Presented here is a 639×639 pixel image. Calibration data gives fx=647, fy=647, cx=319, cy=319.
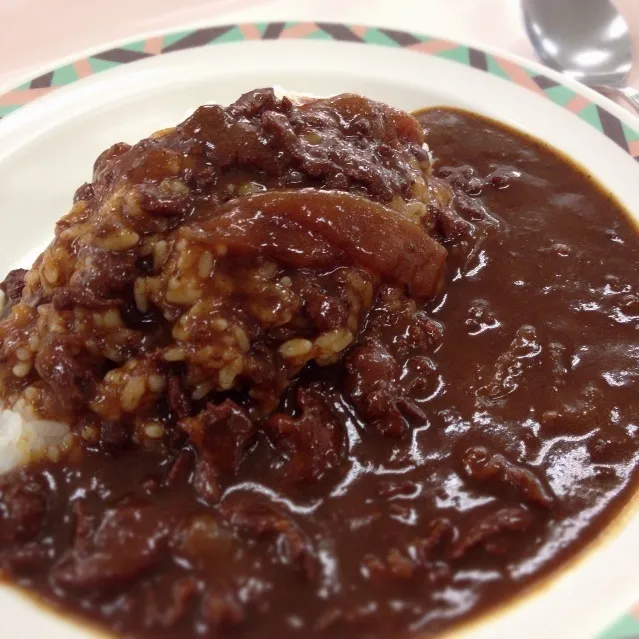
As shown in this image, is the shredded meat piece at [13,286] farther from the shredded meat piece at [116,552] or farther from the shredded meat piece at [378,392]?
the shredded meat piece at [378,392]

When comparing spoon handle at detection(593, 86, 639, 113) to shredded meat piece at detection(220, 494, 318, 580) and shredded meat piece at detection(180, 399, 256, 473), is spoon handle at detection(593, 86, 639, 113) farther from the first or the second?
shredded meat piece at detection(220, 494, 318, 580)

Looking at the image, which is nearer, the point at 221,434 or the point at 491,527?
the point at 491,527

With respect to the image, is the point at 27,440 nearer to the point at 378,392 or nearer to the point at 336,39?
the point at 378,392

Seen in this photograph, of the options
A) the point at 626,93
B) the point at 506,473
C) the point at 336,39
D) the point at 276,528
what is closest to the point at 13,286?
the point at 276,528

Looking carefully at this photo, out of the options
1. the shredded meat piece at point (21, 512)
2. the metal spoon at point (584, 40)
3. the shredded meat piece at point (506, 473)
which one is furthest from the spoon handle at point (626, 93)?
the shredded meat piece at point (21, 512)

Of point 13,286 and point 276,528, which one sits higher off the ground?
point 13,286

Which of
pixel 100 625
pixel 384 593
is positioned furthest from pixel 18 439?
pixel 384 593
